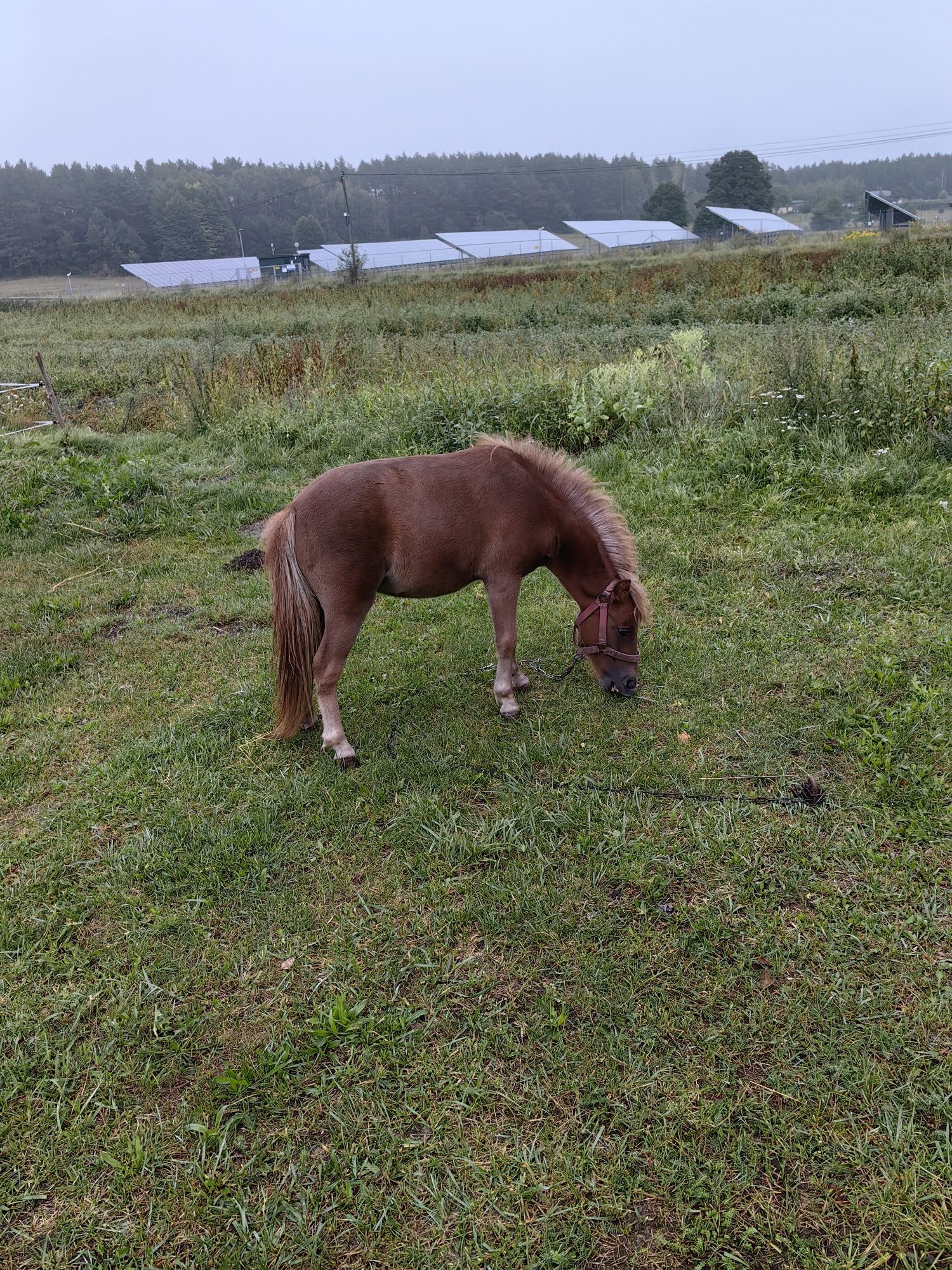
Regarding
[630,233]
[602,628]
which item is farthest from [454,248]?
[602,628]

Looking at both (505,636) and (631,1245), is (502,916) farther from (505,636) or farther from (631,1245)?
(505,636)

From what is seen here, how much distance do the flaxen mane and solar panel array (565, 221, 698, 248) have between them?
6138cm

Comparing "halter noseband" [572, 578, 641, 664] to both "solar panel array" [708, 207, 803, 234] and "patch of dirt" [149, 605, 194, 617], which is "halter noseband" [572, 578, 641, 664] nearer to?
"patch of dirt" [149, 605, 194, 617]

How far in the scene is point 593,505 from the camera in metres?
3.92

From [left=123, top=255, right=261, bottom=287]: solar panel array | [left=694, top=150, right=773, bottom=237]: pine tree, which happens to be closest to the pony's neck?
[left=123, top=255, right=261, bottom=287]: solar panel array

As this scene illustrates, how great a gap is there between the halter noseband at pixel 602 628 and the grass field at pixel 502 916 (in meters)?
0.37

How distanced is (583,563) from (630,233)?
2712 inches

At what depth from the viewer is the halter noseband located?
3854mm

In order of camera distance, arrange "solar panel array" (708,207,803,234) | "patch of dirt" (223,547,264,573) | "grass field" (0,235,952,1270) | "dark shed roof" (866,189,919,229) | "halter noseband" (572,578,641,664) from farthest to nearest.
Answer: "solar panel array" (708,207,803,234), "dark shed roof" (866,189,919,229), "patch of dirt" (223,547,264,573), "halter noseband" (572,578,641,664), "grass field" (0,235,952,1270)

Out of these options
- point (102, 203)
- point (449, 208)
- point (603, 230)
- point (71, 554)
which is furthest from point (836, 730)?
point (449, 208)

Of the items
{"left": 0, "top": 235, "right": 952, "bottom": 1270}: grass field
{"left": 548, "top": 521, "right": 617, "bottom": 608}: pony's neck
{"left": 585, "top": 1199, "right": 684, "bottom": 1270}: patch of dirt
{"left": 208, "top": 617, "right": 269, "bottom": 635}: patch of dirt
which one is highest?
{"left": 548, "top": 521, "right": 617, "bottom": 608}: pony's neck

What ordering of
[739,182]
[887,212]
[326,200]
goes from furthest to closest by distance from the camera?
[326,200] → [739,182] → [887,212]

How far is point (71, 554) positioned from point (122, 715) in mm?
3146

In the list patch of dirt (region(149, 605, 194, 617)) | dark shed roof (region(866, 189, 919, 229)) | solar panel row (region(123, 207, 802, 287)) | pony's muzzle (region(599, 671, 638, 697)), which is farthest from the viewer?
solar panel row (region(123, 207, 802, 287))
